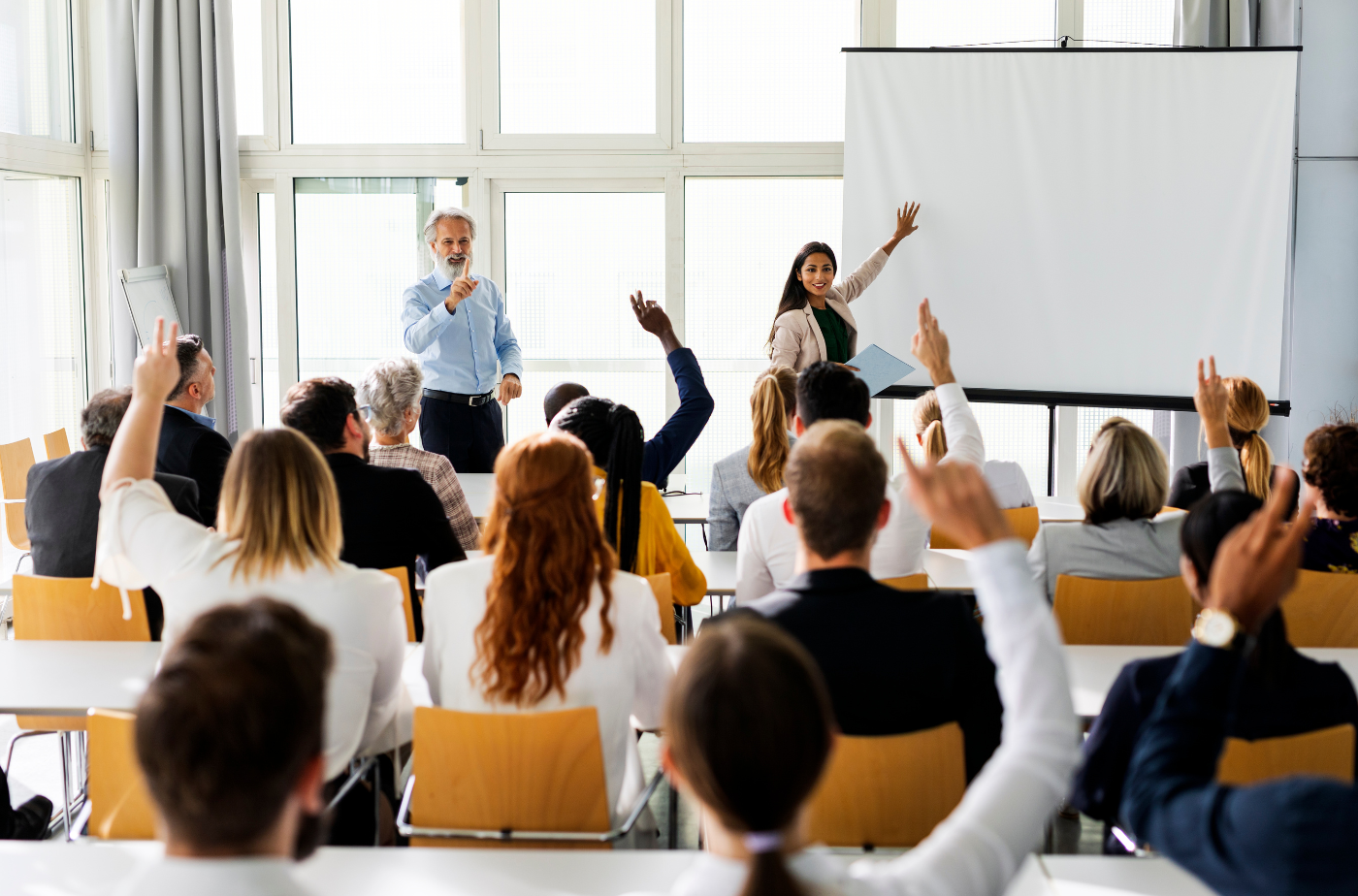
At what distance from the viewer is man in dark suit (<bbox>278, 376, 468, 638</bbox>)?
8.79 ft

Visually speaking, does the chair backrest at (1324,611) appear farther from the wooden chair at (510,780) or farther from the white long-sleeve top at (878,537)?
the wooden chair at (510,780)

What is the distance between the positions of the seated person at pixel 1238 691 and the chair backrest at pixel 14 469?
177 inches

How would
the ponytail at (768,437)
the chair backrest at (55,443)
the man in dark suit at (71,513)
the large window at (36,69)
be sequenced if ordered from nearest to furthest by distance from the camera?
1. the man in dark suit at (71,513)
2. the ponytail at (768,437)
3. the chair backrest at (55,443)
4. the large window at (36,69)

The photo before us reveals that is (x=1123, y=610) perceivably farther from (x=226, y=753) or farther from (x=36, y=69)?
(x=36, y=69)

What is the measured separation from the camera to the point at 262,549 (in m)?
1.89

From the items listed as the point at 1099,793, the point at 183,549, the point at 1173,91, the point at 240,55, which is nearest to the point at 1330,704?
the point at 1099,793

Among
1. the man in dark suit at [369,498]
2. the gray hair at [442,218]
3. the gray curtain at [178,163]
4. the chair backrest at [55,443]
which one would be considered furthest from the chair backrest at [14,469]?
the man in dark suit at [369,498]

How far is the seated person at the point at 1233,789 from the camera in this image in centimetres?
86

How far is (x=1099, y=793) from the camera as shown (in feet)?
5.34

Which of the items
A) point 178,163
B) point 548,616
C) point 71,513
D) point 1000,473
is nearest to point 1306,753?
point 548,616

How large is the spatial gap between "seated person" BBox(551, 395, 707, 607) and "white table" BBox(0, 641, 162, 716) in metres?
1.05

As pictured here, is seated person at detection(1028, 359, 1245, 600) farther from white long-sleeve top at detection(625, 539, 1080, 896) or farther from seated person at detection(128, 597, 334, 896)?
seated person at detection(128, 597, 334, 896)

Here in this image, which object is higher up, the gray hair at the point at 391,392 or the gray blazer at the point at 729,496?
the gray hair at the point at 391,392

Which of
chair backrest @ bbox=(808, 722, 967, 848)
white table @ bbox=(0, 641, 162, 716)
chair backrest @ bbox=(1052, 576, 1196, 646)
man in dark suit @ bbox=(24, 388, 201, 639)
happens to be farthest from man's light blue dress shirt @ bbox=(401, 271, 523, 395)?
chair backrest @ bbox=(808, 722, 967, 848)
